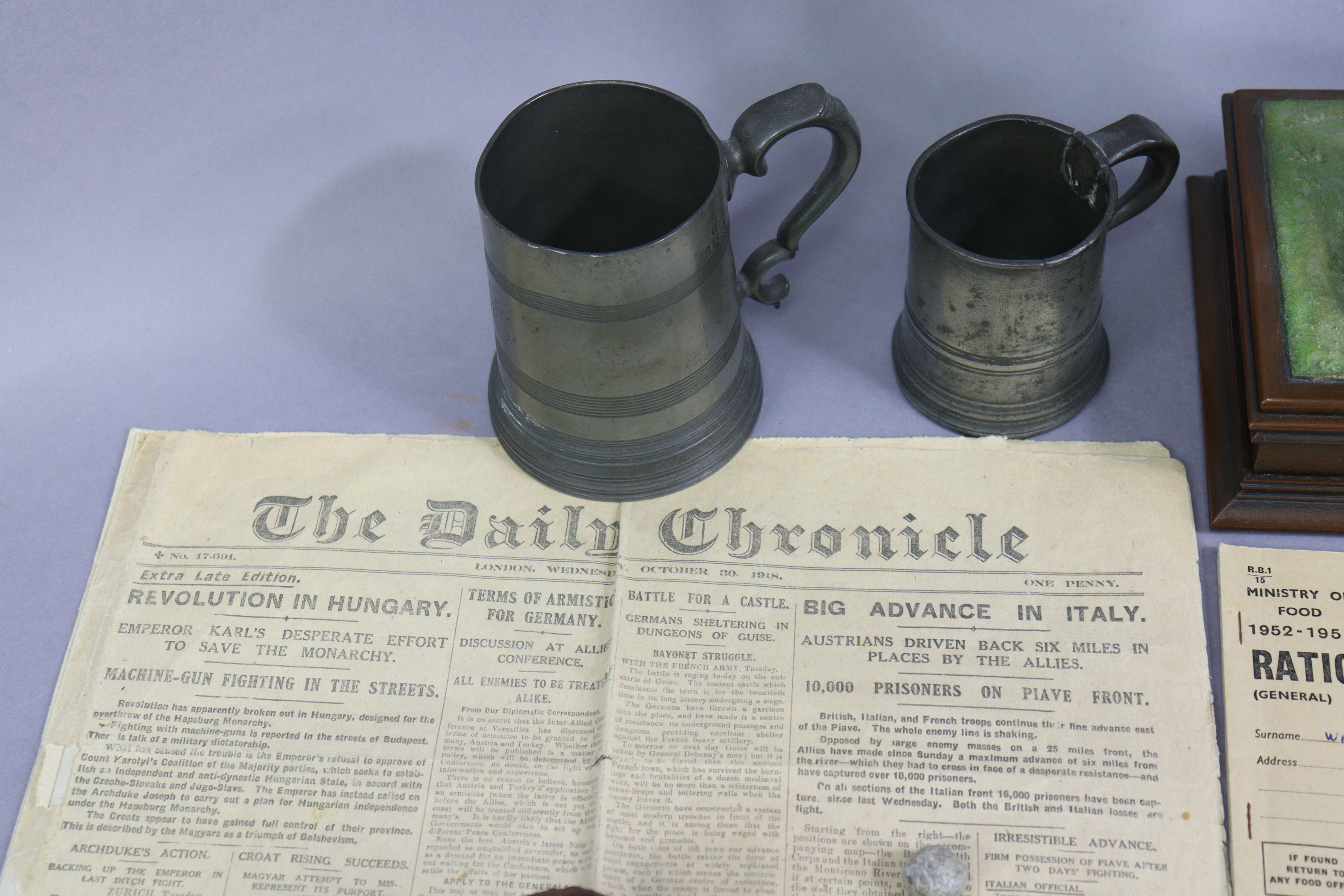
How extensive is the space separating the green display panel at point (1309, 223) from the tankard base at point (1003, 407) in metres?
0.14

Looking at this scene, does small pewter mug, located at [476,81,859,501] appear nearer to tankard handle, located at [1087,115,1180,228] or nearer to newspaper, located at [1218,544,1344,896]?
tankard handle, located at [1087,115,1180,228]

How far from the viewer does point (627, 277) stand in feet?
2.35

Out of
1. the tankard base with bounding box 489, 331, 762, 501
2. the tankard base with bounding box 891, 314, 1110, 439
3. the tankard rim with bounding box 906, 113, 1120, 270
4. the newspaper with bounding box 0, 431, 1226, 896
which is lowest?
the newspaper with bounding box 0, 431, 1226, 896

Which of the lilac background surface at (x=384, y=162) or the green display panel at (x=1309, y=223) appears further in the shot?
the lilac background surface at (x=384, y=162)

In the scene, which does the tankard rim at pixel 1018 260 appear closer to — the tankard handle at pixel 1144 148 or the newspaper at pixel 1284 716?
the tankard handle at pixel 1144 148

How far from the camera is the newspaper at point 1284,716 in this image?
29.1 inches

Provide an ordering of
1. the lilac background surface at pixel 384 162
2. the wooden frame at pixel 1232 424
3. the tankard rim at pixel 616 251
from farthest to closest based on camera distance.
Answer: the lilac background surface at pixel 384 162 → the wooden frame at pixel 1232 424 → the tankard rim at pixel 616 251

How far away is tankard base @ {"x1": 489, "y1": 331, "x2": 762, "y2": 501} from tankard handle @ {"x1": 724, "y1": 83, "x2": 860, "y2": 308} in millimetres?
90

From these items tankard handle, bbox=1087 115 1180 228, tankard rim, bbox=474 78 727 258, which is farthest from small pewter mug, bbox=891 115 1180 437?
tankard rim, bbox=474 78 727 258

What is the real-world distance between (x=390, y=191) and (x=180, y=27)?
9.1 inches

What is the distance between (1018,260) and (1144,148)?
0.12m

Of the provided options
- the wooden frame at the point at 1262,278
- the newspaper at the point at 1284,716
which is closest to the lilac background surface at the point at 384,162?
the wooden frame at the point at 1262,278

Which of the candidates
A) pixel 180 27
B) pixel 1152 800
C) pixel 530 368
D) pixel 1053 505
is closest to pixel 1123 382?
pixel 1053 505

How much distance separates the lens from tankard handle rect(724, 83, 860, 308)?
2.48ft
